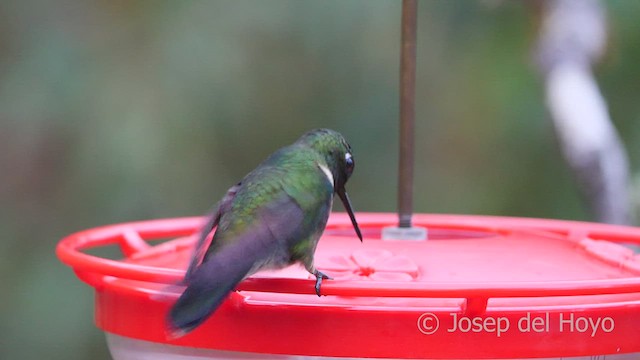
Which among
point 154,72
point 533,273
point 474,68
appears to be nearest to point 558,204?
point 474,68

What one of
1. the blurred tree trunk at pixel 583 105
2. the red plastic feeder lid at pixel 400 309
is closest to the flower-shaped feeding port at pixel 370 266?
the red plastic feeder lid at pixel 400 309

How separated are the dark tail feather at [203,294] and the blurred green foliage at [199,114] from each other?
7.60ft

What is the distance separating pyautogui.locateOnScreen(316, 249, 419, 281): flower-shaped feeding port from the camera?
1.74 m

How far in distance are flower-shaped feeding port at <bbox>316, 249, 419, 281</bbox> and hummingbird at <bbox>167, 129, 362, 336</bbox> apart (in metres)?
0.08

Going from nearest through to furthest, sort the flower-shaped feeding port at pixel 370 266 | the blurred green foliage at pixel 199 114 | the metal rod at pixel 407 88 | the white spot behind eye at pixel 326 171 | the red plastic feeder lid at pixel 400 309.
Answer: the red plastic feeder lid at pixel 400 309 < the flower-shaped feeding port at pixel 370 266 < the white spot behind eye at pixel 326 171 < the metal rod at pixel 407 88 < the blurred green foliage at pixel 199 114

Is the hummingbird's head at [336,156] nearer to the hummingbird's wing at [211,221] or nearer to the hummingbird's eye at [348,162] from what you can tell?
the hummingbird's eye at [348,162]

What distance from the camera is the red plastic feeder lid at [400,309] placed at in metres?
1.52

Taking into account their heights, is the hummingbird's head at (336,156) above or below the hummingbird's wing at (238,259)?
above

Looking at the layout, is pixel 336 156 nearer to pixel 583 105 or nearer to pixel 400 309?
pixel 400 309

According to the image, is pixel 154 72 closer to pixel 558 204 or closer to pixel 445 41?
pixel 445 41

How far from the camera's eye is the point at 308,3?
4000mm

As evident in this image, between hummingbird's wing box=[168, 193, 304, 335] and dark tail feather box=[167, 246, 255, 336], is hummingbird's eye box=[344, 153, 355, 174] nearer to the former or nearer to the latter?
hummingbird's wing box=[168, 193, 304, 335]

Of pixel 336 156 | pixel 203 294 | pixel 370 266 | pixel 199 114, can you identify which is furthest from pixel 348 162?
pixel 199 114

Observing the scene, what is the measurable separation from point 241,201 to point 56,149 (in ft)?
8.09
